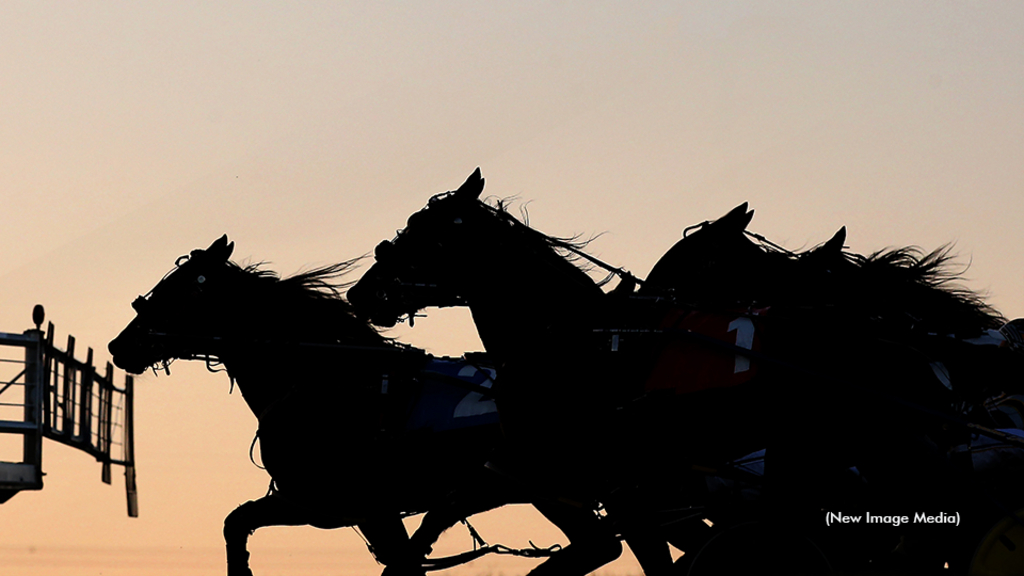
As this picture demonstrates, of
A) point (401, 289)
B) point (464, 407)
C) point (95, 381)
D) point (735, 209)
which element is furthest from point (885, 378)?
point (95, 381)

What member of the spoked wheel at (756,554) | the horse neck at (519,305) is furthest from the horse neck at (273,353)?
the spoked wheel at (756,554)

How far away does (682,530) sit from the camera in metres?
A: 9.26

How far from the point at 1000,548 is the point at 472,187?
12.0ft

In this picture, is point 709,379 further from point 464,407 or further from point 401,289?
point 464,407

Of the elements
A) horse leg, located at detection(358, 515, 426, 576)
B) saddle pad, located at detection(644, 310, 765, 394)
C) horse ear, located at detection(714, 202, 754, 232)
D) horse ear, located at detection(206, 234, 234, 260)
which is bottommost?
horse leg, located at detection(358, 515, 426, 576)

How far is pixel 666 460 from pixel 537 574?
3.32ft

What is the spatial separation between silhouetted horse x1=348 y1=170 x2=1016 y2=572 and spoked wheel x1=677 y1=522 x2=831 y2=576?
0.21m

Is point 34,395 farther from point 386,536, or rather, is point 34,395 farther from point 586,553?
point 586,553

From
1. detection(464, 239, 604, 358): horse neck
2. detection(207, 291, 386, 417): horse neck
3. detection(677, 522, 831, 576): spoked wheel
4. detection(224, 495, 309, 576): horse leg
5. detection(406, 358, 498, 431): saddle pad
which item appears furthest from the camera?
detection(207, 291, 386, 417): horse neck

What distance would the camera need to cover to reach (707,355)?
750 centimetres

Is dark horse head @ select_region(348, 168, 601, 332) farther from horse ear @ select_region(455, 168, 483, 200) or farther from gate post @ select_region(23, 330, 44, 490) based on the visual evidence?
gate post @ select_region(23, 330, 44, 490)

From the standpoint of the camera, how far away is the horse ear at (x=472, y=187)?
8000 mm

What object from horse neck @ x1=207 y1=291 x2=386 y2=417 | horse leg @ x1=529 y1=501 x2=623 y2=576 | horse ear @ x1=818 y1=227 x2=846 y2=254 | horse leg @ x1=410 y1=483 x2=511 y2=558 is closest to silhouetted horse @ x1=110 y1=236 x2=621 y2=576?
horse neck @ x1=207 y1=291 x2=386 y2=417

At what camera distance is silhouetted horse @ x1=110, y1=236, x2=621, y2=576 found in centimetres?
988
